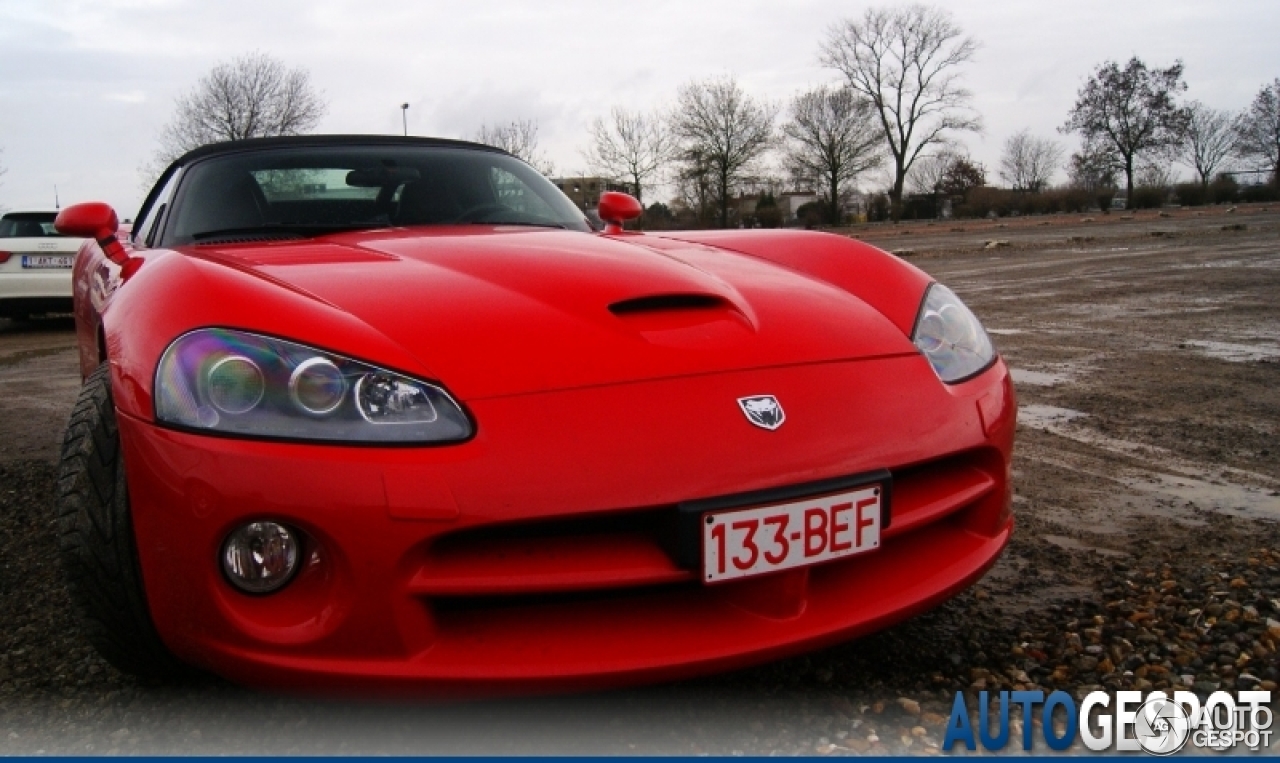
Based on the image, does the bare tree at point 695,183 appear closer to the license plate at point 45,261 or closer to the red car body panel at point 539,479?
the license plate at point 45,261

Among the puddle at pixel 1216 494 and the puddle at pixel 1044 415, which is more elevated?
the puddle at pixel 1044 415

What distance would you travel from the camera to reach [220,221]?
285cm

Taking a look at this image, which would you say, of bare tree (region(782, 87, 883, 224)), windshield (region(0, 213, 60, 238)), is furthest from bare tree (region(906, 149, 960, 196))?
windshield (region(0, 213, 60, 238))

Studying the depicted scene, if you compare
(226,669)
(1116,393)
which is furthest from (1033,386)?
(226,669)

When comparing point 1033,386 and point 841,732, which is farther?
point 1033,386

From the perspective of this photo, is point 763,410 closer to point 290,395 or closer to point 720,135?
point 290,395

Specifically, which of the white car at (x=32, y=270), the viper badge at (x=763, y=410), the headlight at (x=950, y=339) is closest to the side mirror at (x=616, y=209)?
the headlight at (x=950, y=339)

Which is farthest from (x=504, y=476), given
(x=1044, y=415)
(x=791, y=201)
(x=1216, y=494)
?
(x=791, y=201)

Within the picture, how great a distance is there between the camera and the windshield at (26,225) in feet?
34.3

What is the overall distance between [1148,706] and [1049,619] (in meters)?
0.41

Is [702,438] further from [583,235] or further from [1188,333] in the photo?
[1188,333]

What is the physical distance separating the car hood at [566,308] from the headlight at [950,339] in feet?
0.30

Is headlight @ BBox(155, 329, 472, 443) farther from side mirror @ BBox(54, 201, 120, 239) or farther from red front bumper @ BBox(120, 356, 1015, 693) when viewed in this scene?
side mirror @ BBox(54, 201, 120, 239)

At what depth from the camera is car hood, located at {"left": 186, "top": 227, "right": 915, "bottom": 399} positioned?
70.7 inches
